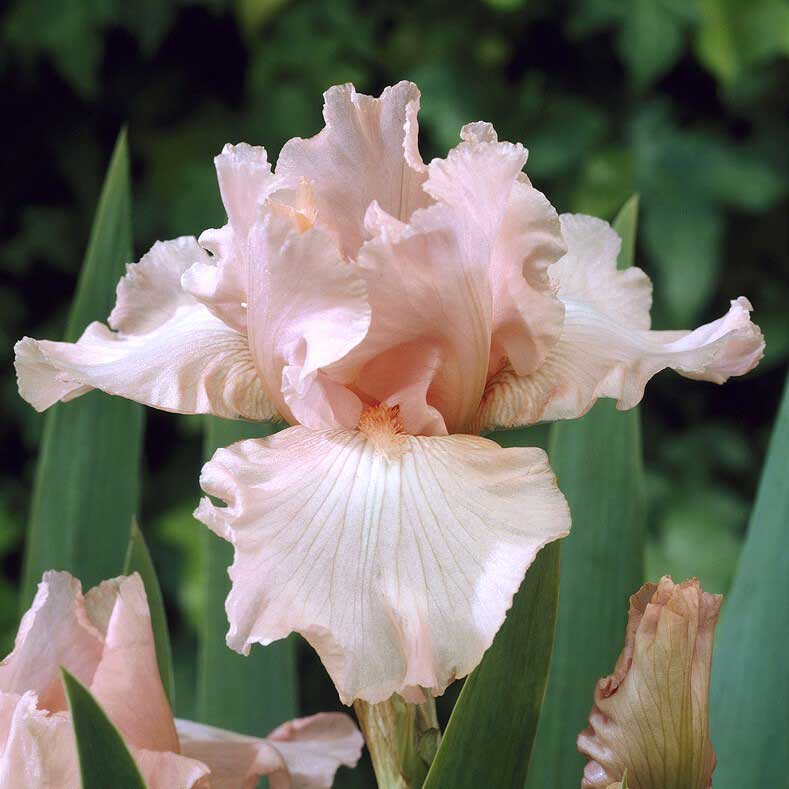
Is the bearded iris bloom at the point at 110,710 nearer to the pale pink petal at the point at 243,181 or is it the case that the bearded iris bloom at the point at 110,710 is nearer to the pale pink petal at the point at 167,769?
the pale pink petal at the point at 167,769

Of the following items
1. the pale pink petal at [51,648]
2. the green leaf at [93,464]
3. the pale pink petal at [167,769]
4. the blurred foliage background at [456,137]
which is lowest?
the pale pink petal at [167,769]

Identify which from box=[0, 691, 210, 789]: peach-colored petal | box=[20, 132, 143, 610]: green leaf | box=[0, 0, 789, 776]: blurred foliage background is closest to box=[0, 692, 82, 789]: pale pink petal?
box=[0, 691, 210, 789]: peach-colored petal

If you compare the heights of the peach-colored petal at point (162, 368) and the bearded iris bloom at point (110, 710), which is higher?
the peach-colored petal at point (162, 368)

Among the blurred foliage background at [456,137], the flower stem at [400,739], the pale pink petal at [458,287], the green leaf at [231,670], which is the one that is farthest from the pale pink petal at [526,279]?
the blurred foliage background at [456,137]

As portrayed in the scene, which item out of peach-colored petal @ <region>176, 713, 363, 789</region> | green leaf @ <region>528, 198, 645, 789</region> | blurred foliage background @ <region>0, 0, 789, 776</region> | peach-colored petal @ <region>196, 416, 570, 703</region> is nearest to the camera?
peach-colored petal @ <region>196, 416, 570, 703</region>

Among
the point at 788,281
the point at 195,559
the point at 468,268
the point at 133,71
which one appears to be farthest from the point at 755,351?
the point at 133,71

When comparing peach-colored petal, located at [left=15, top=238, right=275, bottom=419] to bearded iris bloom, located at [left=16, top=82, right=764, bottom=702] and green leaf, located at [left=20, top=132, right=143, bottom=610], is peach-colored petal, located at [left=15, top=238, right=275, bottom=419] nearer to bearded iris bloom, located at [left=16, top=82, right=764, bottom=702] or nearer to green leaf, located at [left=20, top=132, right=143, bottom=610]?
bearded iris bloom, located at [left=16, top=82, right=764, bottom=702]
